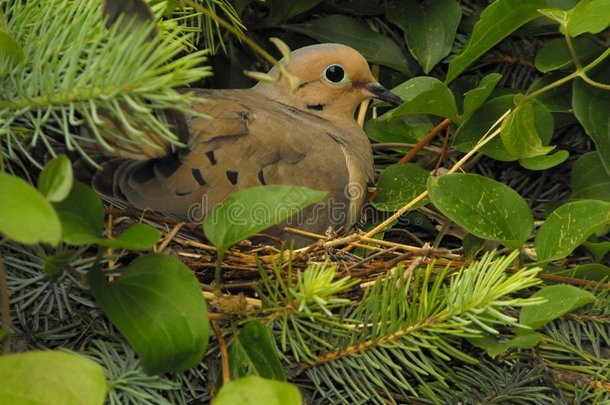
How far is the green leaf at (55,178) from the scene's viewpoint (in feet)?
2.71

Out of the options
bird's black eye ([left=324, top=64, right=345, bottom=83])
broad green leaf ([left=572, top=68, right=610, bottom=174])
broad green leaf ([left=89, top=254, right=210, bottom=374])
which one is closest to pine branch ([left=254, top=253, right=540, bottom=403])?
broad green leaf ([left=89, top=254, right=210, bottom=374])

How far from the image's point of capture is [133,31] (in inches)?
36.1

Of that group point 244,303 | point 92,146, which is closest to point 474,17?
point 92,146

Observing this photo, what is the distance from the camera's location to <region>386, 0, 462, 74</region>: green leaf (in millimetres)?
1631

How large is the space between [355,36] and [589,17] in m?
0.52

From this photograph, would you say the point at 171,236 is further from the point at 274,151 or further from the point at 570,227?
the point at 570,227

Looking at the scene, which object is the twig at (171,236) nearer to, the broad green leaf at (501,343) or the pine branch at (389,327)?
the pine branch at (389,327)

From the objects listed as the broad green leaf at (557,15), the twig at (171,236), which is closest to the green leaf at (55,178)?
the twig at (171,236)

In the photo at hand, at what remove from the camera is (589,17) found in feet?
4.30

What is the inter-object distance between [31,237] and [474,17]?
1076mm

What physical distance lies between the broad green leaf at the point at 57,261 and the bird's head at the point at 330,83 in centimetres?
85

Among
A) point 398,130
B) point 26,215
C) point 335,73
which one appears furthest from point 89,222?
point 335,73

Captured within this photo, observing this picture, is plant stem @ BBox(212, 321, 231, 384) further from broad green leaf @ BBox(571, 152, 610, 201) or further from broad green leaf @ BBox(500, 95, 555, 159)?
broad green leaf @ BBox(571, 152, 610, 201)

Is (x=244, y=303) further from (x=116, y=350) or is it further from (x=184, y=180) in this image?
(x=184, y=180)
